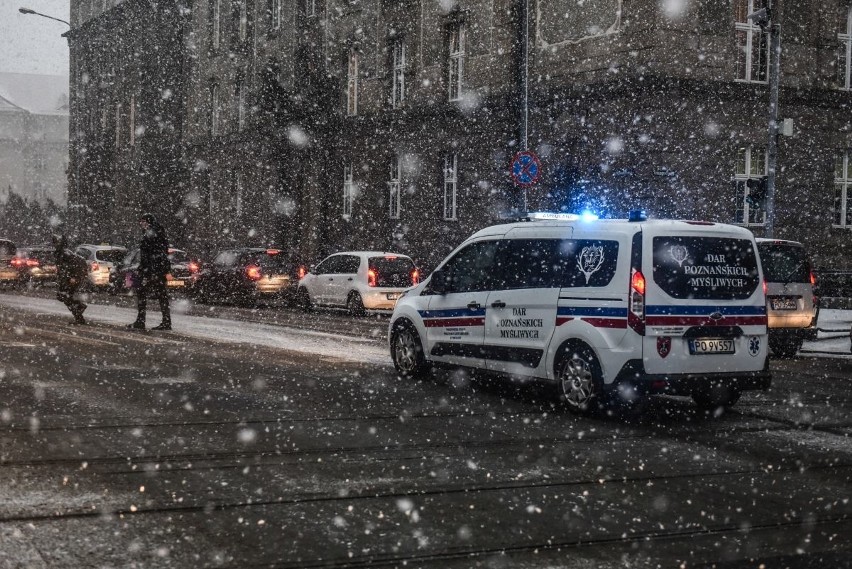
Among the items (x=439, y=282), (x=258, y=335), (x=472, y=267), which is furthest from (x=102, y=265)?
(x=472, y=267)

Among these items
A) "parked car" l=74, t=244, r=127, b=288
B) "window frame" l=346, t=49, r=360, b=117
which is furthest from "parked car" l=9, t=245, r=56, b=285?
"window frame" l=346, t=49, r=360, b=117

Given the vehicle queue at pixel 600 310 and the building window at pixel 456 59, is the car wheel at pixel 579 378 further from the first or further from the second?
the building window at pixel 456 59

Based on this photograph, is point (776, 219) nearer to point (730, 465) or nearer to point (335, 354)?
point (335, 354)

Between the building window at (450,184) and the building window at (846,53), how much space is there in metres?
10.7

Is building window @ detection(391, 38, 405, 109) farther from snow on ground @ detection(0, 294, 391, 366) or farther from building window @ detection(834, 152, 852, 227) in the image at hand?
building window @ detection(834, 152, 852, 227)

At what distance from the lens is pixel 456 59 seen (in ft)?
108

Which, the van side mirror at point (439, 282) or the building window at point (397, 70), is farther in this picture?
the building window at point (397, 70)

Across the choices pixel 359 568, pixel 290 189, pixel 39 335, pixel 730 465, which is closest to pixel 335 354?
pixel 39 335

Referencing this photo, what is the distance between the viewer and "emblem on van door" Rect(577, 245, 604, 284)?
987cm

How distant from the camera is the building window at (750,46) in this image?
85.7ft

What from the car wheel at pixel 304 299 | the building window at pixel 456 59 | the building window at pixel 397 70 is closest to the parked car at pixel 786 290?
the car wheel at pixel 304 299

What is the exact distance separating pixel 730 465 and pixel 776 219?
20.0m

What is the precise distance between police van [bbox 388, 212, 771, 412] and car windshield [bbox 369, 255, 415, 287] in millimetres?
14046

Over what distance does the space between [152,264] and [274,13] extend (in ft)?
86.6
